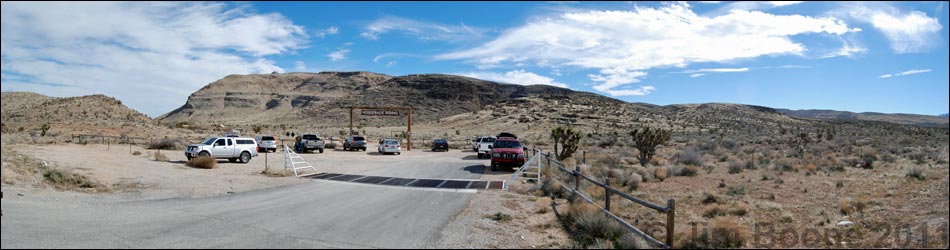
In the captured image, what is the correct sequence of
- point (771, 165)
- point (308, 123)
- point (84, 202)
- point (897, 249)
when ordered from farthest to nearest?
point (308, 123) < point (771, 165) < point (84, 202) < point (897, 249)

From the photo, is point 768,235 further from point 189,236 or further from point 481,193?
point 189,236

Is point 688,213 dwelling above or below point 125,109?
below

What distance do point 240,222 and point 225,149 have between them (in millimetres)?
20034

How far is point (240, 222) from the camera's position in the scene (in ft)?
30.6

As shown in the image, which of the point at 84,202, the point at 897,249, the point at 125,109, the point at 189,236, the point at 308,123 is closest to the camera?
the point at 189,236

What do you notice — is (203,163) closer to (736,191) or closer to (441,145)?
(736,191)

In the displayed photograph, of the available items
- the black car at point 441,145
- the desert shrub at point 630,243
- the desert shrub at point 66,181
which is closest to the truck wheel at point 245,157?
the desert shrub at point 66,181

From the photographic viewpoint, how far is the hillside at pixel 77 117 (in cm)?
5094

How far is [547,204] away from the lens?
13000 millimetres

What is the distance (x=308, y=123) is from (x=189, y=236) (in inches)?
4229

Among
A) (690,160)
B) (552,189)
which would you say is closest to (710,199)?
(552,189)

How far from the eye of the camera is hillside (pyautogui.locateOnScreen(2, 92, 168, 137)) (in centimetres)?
5094

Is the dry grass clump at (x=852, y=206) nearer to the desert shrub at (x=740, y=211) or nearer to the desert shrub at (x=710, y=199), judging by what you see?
the desert shrub at (x=740, y=211)

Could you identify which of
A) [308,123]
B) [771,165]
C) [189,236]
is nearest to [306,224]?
[189,236]
